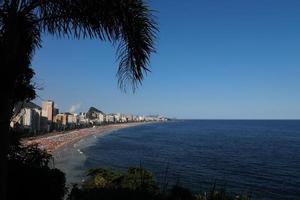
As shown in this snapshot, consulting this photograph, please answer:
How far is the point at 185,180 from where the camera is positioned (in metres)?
49.4

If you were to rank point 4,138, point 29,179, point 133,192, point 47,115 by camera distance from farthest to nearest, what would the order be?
point 47,115 → point 29,179 → point 133,192 → point 4,138

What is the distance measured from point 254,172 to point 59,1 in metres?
55.3

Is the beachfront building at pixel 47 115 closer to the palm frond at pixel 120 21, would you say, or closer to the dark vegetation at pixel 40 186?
the dark vegetation at pixel 40 186

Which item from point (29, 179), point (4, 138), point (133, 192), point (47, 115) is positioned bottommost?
point (133, 192)

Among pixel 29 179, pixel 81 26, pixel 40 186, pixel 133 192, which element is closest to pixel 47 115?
pixel 40 186

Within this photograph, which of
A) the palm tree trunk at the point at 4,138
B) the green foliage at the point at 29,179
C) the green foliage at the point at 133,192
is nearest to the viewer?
the palm tree trunk at the point at 4,138

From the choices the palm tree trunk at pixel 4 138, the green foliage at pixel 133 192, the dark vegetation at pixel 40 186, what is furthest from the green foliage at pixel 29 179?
the palm tree trunk at pixel 4 138

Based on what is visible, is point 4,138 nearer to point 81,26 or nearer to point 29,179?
point 81,26

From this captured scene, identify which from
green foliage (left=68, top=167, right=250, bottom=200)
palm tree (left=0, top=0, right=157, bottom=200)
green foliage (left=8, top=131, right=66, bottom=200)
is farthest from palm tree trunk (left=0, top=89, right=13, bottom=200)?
green foliage (left=8, top=131, right=66, bottom=200)

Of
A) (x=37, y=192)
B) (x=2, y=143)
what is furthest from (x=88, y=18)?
(x=37, y=192)

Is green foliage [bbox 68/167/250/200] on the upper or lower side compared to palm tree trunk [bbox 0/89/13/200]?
lower

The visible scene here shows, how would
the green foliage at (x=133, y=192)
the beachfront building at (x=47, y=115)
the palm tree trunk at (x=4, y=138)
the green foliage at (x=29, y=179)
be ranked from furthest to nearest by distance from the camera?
the beachfront building at (x=47, y=115) < the green foliage at (x=29, y=179) < the green foliage at (x=133, y=192) < the palm tree trunk at (x=4, y=138)

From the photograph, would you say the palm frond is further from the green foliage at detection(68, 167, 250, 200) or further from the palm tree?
Answer: the green foliage at detection(68, 167, 250, 200)

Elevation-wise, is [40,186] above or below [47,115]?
below
